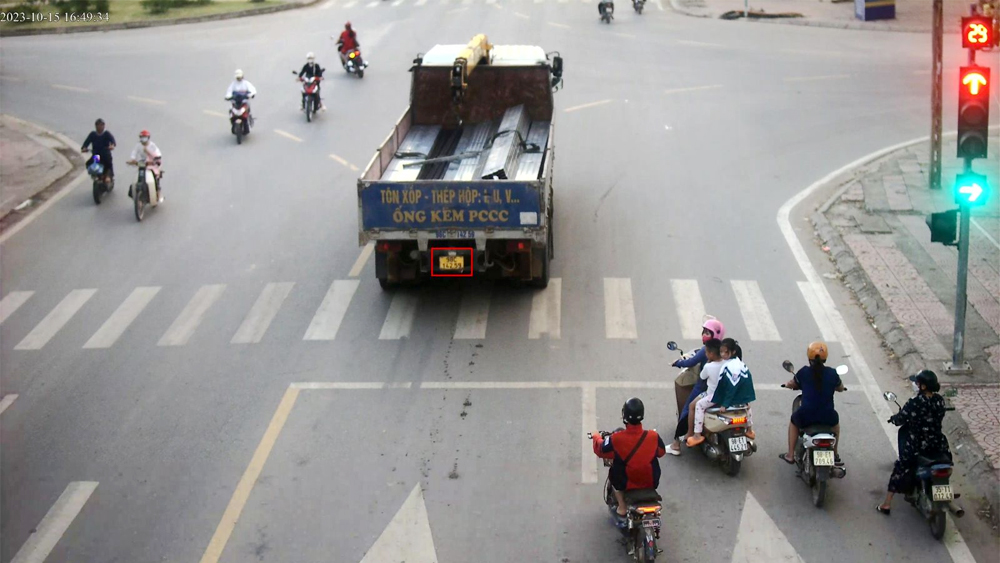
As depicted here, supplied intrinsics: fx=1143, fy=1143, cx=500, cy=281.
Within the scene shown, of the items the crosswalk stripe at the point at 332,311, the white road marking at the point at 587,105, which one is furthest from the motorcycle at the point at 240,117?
the crosswalk stripe at the point at 332,311

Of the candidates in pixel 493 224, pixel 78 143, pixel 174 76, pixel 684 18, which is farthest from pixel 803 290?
→ pixel 684 18

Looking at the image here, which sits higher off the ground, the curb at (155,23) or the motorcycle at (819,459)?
the curb at (155,23)

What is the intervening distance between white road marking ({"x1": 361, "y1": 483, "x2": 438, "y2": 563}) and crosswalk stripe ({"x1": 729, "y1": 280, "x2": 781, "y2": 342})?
5.82m

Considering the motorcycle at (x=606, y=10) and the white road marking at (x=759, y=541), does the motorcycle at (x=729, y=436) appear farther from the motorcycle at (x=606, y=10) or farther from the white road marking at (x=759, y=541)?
the motorcycle at (x=606, y=10)

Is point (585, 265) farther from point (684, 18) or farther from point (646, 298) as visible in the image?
point (684, 18)

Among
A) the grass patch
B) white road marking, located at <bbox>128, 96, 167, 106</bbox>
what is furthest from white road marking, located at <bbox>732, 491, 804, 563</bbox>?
the grass patch

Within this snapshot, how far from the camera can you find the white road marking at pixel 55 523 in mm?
9867

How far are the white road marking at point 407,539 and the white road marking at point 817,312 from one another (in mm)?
6414

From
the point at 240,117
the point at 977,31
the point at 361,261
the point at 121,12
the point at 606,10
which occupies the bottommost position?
the point at 361,261

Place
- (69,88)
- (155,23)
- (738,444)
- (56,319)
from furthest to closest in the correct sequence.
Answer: (155,23), (69,88), (56,319), (738,444)

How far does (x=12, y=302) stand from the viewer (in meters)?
16.5

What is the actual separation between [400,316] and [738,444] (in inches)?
234

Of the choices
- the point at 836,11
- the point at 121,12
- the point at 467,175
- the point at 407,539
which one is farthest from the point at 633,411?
the point at 121,12

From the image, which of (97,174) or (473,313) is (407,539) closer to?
(473,313)
